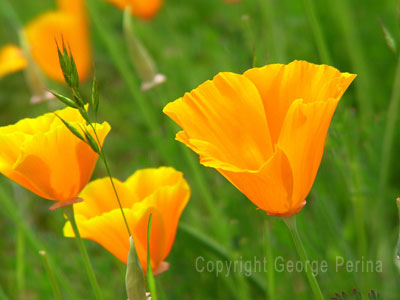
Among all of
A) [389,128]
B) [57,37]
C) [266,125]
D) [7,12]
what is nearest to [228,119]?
[266,125]

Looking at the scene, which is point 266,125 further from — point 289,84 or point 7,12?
point 7,12

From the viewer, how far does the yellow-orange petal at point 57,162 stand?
1.88 ft

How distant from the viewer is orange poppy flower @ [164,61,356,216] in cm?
51

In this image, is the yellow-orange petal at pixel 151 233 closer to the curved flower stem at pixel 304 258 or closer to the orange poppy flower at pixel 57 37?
the curved flower stem at pixel 304 258

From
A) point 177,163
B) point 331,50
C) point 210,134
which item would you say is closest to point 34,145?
point 210,134

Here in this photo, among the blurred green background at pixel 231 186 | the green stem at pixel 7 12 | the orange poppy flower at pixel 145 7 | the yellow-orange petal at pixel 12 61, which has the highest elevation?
the green stem at pixel 7 12

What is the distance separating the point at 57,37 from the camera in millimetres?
1631

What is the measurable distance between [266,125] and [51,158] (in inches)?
7.4

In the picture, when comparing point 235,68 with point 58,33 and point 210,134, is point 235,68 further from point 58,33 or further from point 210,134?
point 210,134

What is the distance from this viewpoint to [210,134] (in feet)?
1.81

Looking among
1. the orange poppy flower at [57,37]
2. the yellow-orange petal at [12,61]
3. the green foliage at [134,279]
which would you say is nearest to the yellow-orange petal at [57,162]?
the green foliage at [134,279]

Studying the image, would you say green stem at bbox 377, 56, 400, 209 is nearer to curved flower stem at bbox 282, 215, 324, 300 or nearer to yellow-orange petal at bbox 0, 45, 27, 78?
curved flower stem at bbox 282, 215, 324, 300

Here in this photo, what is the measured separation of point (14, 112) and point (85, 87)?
23 cm

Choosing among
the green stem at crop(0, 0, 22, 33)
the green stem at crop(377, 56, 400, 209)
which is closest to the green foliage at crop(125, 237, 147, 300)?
the green stem at crop(377, 56, 400, 209)
